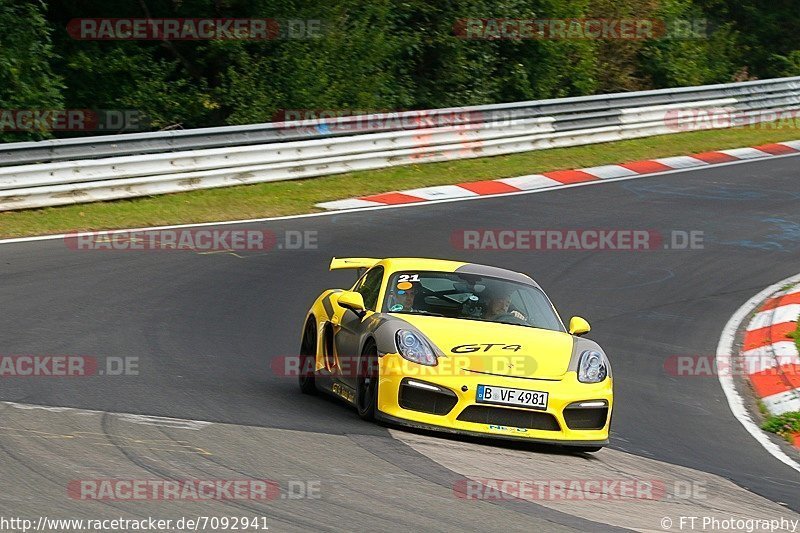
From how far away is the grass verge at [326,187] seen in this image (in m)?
16.0

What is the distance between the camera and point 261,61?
23.8 metres

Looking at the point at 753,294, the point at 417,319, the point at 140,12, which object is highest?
the point at 140,12

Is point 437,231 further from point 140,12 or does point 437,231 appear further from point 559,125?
point 140,12

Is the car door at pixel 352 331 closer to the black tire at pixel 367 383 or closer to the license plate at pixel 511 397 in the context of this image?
the black tire at pixel 367 383

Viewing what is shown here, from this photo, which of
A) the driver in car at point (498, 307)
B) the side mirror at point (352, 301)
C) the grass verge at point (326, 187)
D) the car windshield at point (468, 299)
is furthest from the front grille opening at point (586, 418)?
the grass verge at point (326, 187)

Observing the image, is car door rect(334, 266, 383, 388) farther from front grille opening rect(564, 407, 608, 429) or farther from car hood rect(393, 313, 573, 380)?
front grille opening rect(564, 407, 608, 429)

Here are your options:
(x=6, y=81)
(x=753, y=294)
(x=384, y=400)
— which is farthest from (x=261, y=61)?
(x=384, y=400)

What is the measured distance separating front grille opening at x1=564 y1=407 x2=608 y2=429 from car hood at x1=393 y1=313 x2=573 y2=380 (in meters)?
0.25

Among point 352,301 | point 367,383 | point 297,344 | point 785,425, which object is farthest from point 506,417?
point 297,344

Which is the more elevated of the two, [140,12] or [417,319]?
[140,12]

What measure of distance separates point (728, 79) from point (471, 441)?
26758 millimetres

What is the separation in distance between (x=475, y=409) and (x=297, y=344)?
3.57 metres

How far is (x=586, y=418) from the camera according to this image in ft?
26.3

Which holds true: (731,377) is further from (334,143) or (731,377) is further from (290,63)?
(290,63)
